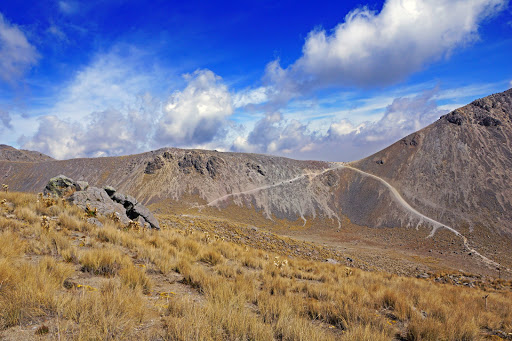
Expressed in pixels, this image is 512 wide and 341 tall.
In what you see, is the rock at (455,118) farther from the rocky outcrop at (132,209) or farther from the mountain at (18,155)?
the mountain at (18,155)

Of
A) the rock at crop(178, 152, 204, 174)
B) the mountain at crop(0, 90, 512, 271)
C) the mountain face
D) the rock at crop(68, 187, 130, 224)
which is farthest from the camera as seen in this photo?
the rock at crop(178, 152, 204, 174)

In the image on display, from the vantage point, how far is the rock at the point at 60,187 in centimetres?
1475

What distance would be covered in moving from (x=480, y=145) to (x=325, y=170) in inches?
1781

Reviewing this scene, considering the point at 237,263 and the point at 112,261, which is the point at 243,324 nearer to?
the point at 112,261

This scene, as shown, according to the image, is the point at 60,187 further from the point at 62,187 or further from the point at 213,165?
the point at 213,165

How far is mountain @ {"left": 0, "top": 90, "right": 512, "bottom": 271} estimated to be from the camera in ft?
166

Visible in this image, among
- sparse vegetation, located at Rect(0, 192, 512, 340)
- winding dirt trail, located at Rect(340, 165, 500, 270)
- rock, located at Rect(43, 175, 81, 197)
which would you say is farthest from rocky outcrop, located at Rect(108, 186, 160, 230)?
winding dirt trail, located at Rect(340, 165, 500, 270)

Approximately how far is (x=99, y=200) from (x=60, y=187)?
126 inches

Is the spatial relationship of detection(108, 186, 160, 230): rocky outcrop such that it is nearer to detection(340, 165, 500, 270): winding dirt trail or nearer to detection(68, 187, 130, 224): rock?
detection(68, 187, 130, 224): rock

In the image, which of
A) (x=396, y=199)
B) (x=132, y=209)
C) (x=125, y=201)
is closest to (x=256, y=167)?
(x=396, y=199)

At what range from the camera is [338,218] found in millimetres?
69688

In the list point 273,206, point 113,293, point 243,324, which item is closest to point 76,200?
point 113,293

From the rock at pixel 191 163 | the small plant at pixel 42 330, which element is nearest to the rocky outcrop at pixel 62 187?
the small plant at pixel 42 330

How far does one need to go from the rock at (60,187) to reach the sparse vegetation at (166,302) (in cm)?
503
